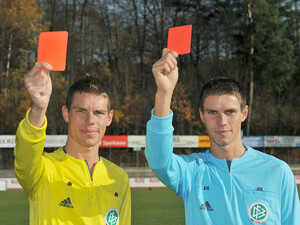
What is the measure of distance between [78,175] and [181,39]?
59.4 inches

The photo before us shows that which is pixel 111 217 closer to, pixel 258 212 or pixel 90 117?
pixel 90 117

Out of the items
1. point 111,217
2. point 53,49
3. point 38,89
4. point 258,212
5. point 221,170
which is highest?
point 53,49

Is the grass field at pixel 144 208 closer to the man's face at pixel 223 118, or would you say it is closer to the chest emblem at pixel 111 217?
the chest emblem at pixel 111 217

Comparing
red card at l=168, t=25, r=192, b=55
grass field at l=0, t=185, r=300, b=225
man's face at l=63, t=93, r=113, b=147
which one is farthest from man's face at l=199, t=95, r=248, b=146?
grass field at l=0, t=185, r=300, b=225

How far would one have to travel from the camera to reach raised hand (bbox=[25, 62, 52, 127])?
3348 mm

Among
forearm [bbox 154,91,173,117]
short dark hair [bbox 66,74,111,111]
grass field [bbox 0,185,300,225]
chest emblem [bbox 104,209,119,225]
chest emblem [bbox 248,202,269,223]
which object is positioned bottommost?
grass field [bbox 0,185,300,225]

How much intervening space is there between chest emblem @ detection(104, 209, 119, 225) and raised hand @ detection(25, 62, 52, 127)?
103cm

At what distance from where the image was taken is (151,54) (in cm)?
4378

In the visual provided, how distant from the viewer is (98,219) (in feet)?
12.7

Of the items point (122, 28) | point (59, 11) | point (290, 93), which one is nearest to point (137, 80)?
point (122, 28)

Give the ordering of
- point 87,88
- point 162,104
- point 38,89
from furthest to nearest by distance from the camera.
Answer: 1. point 87,88
2. point 162,104
3. point 38,89

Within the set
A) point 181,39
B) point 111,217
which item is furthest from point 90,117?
point 181,39

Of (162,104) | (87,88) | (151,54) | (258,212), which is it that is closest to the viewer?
(162,104)

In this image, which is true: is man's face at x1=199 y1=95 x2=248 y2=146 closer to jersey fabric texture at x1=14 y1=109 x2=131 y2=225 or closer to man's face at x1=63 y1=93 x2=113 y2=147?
man's face at x1=63 y1=93 x2=113 y2=147
